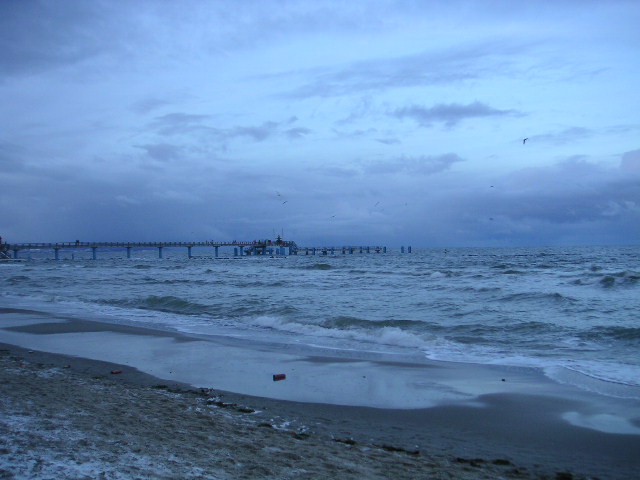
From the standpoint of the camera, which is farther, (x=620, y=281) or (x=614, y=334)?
(x=620, y=281)

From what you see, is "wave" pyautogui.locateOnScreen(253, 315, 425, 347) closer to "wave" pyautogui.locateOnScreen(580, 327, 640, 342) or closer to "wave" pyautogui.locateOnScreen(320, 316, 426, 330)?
"wave" pyautogui.locateOnScreen(320, 316, 426, 330)

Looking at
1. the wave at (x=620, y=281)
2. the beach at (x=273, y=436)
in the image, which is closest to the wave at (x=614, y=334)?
the beach at (x=273, y=436)

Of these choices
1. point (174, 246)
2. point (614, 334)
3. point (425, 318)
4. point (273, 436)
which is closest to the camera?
point (273, 436)

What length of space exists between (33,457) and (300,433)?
106 inches

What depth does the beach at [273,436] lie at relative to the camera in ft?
14.3

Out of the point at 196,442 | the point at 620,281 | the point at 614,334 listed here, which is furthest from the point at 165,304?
the point at 620,281

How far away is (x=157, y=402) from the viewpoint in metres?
6.86

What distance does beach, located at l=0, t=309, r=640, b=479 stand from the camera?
171 inches

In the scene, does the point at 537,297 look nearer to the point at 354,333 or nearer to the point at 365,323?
the point at 365,323

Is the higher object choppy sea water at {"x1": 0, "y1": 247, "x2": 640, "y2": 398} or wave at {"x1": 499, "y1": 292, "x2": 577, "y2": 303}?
wave at {"x1": 499, "y1": 292, "x2": 577, "y2": 303}

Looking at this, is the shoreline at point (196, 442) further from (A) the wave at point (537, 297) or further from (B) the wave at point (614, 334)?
(A) the wave at point (537, 297)

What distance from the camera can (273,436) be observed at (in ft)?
18.4

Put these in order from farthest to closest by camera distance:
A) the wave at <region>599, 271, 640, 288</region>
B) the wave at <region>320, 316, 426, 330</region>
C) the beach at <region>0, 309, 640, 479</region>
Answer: the wave at <region>599, 271, 640, 288</region> < the wave at <region>320, 316, 426, 330</region> < the beach at <region>0, 309, 640, 479</region>

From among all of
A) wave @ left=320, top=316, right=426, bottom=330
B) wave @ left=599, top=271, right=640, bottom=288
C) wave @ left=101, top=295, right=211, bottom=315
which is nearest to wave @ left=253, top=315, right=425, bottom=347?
wave @ left=320, top=316, right=426, bottom=330
